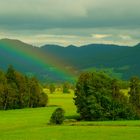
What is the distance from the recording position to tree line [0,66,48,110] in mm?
145500

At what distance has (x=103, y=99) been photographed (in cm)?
10325

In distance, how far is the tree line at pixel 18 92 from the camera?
477 feet

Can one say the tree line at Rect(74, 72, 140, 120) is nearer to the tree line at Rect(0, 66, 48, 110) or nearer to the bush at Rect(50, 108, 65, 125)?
the bush at Rect(50, 108, 65, 125)

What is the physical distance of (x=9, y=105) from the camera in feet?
485

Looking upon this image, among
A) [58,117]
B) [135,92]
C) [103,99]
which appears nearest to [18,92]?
[135,92]

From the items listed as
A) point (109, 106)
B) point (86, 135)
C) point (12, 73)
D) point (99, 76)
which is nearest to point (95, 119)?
point (109, 106)

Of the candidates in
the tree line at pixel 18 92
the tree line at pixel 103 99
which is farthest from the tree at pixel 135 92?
the tree line at pixel 18 92

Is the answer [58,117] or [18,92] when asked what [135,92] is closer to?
[58,117]

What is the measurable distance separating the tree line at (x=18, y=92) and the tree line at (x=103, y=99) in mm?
42872

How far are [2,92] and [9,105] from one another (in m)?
6.63

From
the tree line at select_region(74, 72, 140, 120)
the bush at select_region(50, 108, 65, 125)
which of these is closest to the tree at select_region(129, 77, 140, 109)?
the tree line at select_region(74, 72, 140, 120)

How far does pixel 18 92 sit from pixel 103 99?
53712 mm

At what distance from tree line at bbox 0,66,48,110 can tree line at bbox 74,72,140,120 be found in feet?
141

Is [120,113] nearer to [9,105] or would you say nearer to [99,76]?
[99,76]
